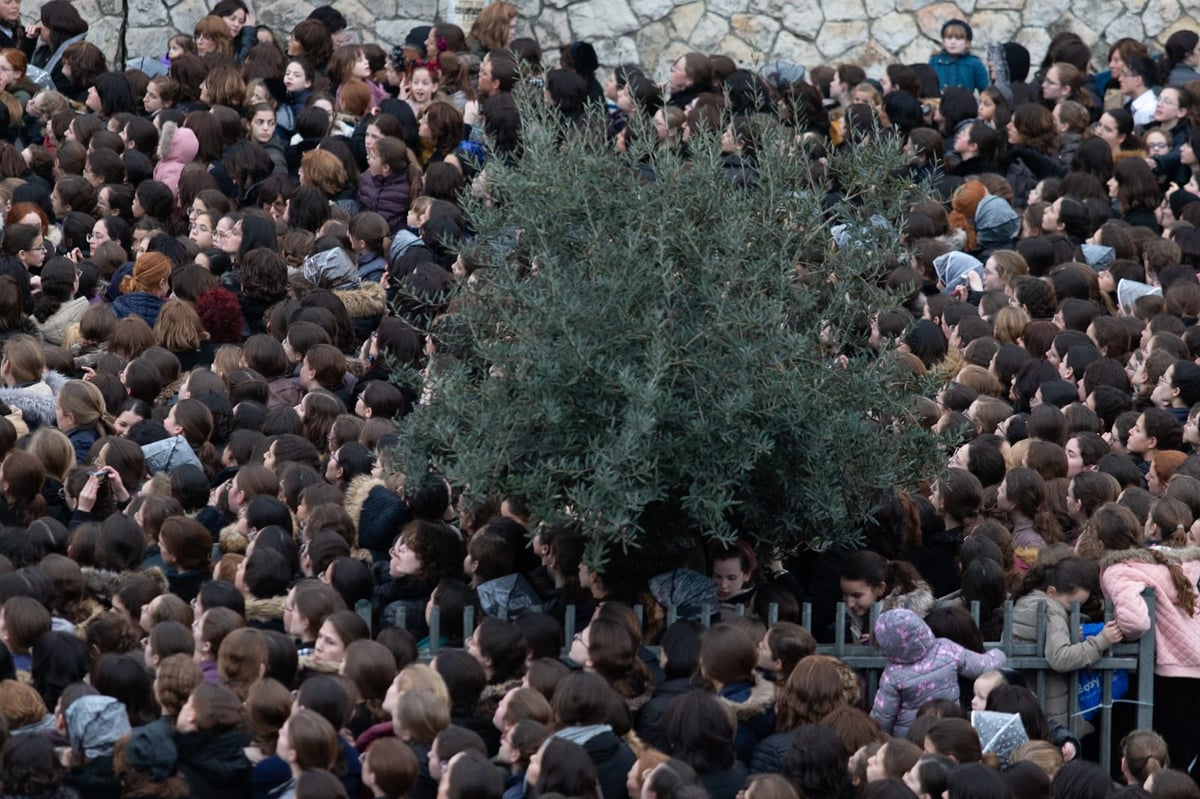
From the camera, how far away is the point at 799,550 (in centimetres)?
835

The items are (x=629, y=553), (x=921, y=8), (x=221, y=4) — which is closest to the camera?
(x=629, y=553)

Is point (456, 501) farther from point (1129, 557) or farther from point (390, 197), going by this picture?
point (390, 197)

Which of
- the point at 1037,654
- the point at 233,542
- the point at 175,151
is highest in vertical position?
the point at 175,151

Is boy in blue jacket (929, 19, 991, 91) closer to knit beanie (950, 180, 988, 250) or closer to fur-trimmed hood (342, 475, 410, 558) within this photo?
knit beanie (950, 180, 988, 250)

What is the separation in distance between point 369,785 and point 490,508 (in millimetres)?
2259

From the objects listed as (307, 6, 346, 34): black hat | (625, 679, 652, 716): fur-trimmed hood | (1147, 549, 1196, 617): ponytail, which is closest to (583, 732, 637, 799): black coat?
(625, 679, 652, 716): fur-trimmed hood

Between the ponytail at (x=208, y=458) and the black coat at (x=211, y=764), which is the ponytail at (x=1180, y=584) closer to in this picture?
the black coat at (x=211, y=764)

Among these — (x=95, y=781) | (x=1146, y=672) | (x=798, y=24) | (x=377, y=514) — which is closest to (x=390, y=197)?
(x=377, y=514)

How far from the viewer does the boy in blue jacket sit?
15617 mm

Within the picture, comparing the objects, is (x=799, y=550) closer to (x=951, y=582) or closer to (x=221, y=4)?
(x=951, y=582)

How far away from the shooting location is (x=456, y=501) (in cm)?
867

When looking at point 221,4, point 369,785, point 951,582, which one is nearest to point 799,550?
point 951,582

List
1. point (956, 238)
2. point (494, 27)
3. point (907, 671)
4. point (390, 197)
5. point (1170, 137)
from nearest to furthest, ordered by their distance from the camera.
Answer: point (907, 671), point (390, 197), point (956, 238), point (1170, 137), point (494, 27)

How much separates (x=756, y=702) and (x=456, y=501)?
7.22 ft
